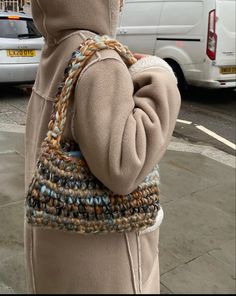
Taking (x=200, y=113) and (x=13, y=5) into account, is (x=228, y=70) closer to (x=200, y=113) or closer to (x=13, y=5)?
(x=200, y=113)

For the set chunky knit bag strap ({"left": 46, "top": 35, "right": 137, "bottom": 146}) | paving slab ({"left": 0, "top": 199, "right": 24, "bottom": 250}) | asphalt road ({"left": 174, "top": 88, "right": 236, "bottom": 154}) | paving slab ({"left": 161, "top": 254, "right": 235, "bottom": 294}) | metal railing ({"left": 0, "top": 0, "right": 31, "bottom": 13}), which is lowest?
asphalt road ({"left": 174, "top": 88, "right": 236, "bottom": 154})

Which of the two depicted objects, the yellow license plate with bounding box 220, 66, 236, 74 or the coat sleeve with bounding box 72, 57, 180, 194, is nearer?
the coat sleeve with bounding box 72, 57, 180, 194

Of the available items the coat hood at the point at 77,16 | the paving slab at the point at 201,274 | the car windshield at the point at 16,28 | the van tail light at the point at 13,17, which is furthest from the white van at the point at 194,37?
the coat hood at the point at 77,16

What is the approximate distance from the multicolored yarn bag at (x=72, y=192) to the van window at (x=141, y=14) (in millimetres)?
7702

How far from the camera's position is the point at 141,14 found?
874cm

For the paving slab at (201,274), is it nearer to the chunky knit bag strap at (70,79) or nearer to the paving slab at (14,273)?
the paving slab at (14,273)

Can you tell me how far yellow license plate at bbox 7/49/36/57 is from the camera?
25.1 ft

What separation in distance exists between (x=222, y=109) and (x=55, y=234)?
688cm

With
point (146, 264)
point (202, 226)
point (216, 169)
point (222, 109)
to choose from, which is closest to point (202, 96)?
point (222, 109)

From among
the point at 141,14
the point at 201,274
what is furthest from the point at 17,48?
the point at 201,274

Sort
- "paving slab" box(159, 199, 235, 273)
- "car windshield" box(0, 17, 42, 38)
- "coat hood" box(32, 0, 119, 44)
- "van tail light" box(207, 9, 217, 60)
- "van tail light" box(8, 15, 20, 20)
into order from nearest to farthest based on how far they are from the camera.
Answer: "coat hood" box(32, 0, 119, 44)
"paving slab" box(159, 199, 235, 273)
"van tail light" box(207, 9, 217, 60)
"car windshield" box(0, 17, 42, 38)
"van tail light" box(8, 15, 20, 20)

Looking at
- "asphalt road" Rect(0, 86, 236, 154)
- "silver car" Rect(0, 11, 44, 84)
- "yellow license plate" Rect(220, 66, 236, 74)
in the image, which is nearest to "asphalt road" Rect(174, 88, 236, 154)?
"asphalt road" Rect(0, 86, 236, 154)

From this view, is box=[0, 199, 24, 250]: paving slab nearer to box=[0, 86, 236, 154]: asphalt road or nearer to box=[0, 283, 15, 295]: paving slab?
box=[0, 283, 15, 295]: paving slab

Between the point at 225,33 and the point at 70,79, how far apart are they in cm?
709
